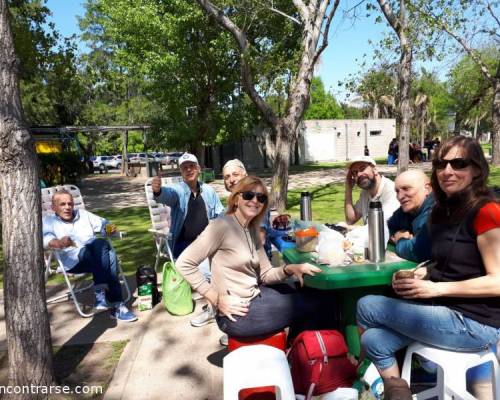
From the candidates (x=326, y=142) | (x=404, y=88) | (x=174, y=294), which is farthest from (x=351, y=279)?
(x=326, y=142)

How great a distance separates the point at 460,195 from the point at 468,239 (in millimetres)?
256

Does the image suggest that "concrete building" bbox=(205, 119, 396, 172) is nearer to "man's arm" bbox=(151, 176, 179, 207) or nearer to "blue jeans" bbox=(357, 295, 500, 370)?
"man's arm" bbox=(151, 176, 179, 207)

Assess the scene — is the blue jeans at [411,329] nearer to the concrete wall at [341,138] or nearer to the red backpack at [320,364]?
the red backpack at [320,364]

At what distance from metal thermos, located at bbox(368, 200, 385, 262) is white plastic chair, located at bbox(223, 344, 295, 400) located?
3.01 feet

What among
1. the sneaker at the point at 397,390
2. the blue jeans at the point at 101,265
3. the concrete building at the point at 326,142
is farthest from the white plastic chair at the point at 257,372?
the concrete building at the point at 326,142

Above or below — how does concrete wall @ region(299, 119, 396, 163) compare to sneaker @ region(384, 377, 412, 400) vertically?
above

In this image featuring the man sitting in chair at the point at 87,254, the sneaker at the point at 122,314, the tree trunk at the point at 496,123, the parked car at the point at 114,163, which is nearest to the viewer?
the sneaker at the point at 122,314

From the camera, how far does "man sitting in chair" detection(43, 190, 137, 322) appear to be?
443 centimetres

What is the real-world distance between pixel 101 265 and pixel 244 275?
220 cm

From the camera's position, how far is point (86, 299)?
16.5ft

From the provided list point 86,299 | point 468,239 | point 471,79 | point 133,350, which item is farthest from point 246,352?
point 471,79

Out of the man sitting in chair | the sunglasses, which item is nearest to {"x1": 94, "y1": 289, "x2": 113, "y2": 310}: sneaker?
the man sitting in chair

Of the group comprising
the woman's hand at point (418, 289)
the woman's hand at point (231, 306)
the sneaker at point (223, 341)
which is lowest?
the sneaker at point (223, 341)

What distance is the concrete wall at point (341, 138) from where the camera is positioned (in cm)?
3650
